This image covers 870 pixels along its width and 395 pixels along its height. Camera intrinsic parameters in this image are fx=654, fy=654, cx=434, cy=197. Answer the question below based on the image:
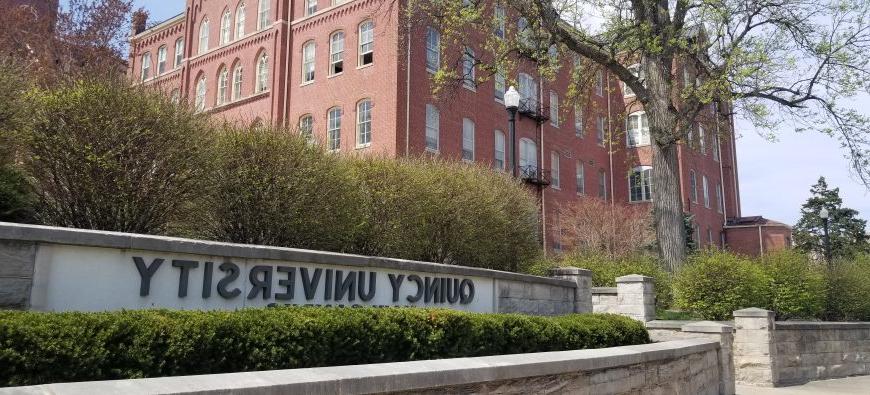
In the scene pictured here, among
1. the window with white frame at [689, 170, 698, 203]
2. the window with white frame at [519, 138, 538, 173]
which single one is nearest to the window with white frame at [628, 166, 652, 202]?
the window with white frame at [689, 170, 698, 203]

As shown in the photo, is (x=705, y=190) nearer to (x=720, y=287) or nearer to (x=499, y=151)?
(x=499, y=151)

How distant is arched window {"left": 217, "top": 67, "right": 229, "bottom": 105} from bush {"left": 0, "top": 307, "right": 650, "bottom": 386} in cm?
2759

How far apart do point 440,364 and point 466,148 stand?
23.4 m

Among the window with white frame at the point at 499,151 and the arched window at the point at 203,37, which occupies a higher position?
the arched window at the point at 203,37

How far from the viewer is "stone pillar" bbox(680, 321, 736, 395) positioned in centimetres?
1089

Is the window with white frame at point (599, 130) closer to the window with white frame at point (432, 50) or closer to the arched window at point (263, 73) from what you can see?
the window with white frame at point (432, 50)

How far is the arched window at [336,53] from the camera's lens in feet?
89.6

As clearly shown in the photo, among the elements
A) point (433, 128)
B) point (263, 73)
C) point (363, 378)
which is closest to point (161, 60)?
point (263, 73)

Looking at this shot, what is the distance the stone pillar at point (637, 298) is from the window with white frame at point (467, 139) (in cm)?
1476

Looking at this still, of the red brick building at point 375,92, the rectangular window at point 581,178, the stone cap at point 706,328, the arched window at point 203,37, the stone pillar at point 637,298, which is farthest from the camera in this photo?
the rectangular window at point 581,178

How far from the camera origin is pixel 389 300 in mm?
7547

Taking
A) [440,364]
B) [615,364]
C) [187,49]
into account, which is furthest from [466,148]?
[440,364]

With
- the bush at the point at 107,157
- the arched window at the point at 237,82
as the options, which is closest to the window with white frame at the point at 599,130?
the arched window at the point at 237,82

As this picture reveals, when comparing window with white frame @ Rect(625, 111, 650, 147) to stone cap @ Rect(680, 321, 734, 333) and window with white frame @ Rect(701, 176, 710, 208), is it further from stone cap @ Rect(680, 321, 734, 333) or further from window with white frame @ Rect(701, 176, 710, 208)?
stone cap @ Rect(680, 321, 734, 333)
